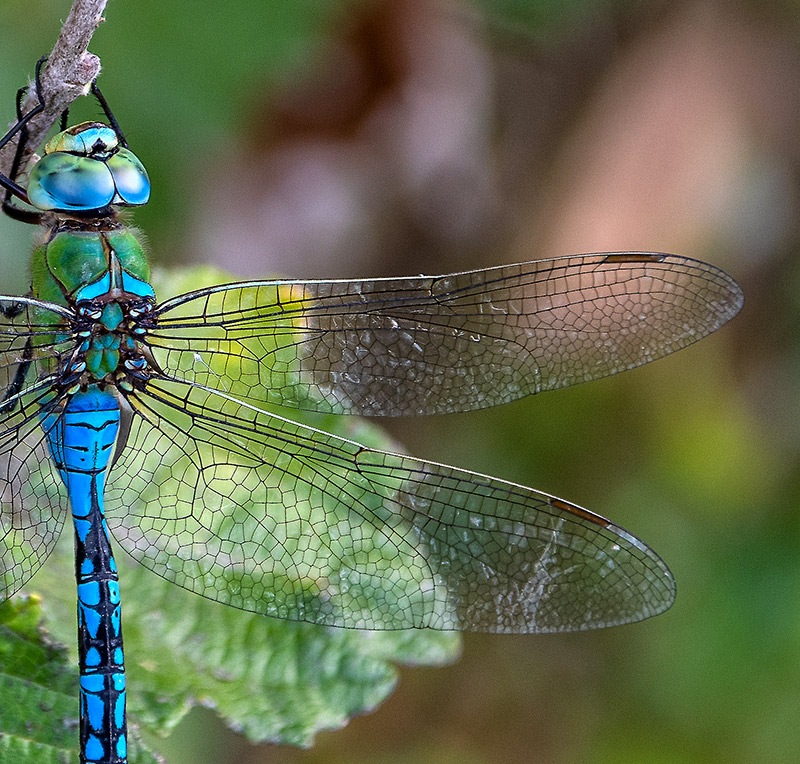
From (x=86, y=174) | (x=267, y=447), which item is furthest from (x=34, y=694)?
(x=86, y=174)

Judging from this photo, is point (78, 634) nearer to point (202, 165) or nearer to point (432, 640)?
point (432, 640)

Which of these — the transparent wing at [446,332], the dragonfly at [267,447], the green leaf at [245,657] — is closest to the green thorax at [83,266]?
the dragonfly at [267,447]

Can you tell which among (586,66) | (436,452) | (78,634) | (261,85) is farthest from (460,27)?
(78,634)

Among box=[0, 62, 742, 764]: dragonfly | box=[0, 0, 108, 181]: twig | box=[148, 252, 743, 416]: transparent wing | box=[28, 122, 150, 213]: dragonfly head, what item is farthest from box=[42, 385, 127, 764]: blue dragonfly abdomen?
box=[0, 0, 108, 181]: twig

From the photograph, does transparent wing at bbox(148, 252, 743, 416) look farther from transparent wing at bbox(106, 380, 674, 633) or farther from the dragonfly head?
the dragonfly head

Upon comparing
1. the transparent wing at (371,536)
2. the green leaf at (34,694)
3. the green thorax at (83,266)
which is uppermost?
the green thorax at (83,266)

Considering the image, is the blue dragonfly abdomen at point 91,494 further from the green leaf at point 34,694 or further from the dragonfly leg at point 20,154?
the dragonfly leg at point 20,154

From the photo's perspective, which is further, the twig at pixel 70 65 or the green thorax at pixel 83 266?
the green thorax at pixel 83 266

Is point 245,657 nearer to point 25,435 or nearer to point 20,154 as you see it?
point 25,435
